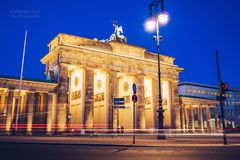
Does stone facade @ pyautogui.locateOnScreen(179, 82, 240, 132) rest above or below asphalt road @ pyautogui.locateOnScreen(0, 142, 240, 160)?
above

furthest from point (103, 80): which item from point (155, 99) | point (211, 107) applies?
point (211, 107)

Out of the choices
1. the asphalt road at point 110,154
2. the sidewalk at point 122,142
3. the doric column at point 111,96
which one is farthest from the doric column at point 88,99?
the asphalt road at point 110,154

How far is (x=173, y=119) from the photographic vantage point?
159 ft

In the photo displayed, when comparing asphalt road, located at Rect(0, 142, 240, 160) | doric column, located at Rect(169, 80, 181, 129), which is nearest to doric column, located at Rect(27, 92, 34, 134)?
asphalt road, located at Rect(0, 142, 240, 160)

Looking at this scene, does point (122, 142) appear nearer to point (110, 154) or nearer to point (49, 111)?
point (110, 154)

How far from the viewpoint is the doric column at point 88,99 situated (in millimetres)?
37938

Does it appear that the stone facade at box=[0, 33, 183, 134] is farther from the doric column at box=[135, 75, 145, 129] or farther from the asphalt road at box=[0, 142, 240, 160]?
the asphalt road at box=[0, 142, 240, 160]

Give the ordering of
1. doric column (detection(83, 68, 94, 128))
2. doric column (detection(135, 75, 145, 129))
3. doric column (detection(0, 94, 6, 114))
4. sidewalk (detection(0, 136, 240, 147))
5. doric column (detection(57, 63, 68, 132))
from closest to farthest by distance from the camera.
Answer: sidewalk (detection(0, 136, 240, 147))
doric column (detection(57, 63, 68, 132))
doric column (detection(83, 68, 94, 128))
doric column (detection(0, 94, 6, 114))
doric column (detection(135, 75, 145, 129))

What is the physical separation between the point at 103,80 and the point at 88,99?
6.08 metres

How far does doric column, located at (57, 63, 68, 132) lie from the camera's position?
35.2m

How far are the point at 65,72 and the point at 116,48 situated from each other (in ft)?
37.3

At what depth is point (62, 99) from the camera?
35.9 m

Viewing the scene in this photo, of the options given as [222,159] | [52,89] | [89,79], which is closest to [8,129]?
[52,89]

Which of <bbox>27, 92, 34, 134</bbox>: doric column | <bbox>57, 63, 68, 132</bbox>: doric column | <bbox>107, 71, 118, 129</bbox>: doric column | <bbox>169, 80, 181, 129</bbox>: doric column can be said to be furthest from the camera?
<bbox>169, 80, 181, 129</bbox>: doric column
